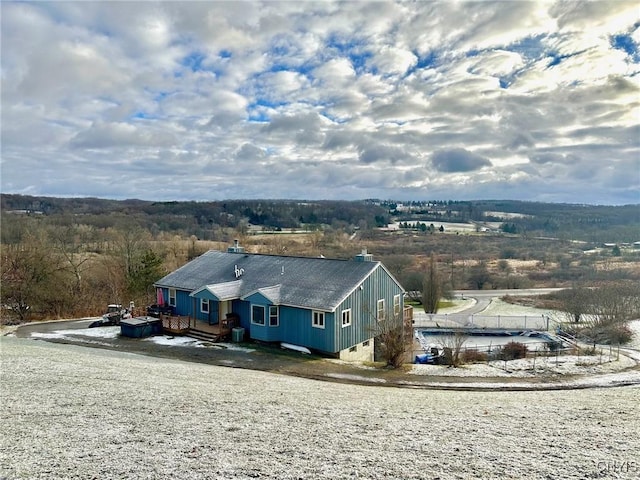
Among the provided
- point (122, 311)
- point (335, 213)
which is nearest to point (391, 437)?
point (122, 311)

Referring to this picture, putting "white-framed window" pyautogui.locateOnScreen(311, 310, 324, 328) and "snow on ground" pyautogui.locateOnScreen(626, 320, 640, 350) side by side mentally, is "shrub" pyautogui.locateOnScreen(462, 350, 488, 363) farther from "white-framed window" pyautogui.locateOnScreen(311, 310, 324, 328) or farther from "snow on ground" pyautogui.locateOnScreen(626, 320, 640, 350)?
"snow on ground" pyautogui.locateOnScreen(626, 320, 640, 350)

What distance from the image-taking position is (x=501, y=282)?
66500 millimetres

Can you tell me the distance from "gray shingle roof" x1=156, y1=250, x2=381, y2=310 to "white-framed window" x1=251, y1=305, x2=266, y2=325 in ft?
2.87

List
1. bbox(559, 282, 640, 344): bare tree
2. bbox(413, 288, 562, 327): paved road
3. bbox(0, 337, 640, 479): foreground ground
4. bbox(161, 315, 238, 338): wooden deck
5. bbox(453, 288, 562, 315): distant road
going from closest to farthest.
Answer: bbox(0, 337, 640, 479): foreground ground → bbox(161, 315, 238, 338): wooden deck → bbox(559, 282, 640, 344): bare tree → bbox(413, 288, 562, 327): paved road → bbox(453, 288, 562, 315): distant road

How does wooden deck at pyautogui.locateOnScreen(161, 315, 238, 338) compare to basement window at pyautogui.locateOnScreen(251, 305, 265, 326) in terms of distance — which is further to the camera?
wooden deck at pyautogui.locateOnScreen(161, 315, 238, 338)

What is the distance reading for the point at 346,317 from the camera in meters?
21.1

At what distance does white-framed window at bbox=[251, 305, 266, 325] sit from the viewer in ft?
73.3

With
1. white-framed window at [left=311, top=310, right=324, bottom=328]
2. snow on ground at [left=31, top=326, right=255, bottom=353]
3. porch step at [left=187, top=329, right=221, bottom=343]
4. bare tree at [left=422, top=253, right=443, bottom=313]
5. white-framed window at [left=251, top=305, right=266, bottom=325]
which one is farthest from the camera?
bare tree at [left=422, top=253, right=443, bottom=313]

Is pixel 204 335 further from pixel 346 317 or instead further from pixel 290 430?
pixel 290 430

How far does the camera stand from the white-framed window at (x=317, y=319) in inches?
815

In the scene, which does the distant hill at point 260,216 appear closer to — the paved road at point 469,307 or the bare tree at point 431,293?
the paved road at point 469,307

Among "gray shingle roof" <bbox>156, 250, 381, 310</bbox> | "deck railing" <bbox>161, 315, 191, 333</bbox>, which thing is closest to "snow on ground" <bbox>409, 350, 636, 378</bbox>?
"gray shingle roof" <bbox>156, 250, 381, 310</bbox>

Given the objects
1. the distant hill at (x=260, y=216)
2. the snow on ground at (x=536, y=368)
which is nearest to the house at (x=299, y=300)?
the snow on ground at (x=536, y=368)

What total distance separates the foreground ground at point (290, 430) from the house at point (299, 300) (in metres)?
5.82
